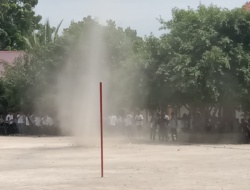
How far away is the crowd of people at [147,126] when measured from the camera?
35500 mm

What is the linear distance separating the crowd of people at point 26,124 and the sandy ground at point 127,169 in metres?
18.9

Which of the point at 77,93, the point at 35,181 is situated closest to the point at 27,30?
the point at 77,93

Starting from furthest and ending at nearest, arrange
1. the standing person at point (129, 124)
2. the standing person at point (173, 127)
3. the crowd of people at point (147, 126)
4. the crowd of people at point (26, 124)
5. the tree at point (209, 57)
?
the crowd of people at point (26, 124) → the standing person at point (129, 124) → the crowd of people at point (147, 126) → the standing person at point (173, 127) → the tree at point (209, 57)

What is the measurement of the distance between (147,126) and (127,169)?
2367 centimetres

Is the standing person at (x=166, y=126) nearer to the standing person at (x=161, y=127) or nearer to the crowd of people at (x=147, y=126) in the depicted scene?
the crowd of people at (x=147, y=126)

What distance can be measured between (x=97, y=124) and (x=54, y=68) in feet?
48.2

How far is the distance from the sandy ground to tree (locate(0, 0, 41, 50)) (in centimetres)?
4648

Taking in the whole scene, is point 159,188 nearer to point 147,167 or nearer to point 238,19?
point 147,167

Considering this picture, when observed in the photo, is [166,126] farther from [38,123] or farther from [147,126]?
[38,123]

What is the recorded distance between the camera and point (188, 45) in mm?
33562

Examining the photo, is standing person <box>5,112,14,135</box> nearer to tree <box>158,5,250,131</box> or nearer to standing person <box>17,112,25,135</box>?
standing person <box>17,112,25,135</box>

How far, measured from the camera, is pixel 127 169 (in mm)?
19031

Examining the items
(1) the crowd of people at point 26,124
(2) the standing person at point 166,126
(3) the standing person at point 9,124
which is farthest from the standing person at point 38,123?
(2) the standing person at point 166,126

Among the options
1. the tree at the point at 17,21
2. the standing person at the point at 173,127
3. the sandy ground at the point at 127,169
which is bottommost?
the sandy ground at the point at 127,169
